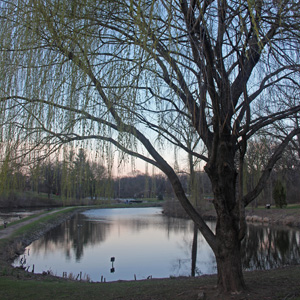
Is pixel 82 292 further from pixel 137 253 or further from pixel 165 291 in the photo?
pixel 137 253

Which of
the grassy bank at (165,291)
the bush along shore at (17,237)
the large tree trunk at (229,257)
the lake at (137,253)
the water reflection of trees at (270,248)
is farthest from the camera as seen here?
the bush along shore at (17,237)

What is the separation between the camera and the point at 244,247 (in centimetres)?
1578

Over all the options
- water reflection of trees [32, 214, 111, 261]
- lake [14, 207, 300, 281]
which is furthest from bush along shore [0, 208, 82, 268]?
water reflection of trees [32, 214, 111, 261]

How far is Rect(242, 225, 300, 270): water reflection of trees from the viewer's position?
12518mm

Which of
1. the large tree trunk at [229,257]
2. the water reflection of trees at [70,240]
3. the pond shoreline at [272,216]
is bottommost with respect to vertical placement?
the water reflection of trees at [70,240]

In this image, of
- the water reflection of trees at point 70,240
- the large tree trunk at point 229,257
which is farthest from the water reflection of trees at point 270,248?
the large tree trunk at point 229,257

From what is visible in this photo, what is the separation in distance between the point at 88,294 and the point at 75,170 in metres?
3.80

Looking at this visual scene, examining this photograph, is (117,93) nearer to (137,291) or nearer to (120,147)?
(120,147)

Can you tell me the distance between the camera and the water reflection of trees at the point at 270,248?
12.5 metres

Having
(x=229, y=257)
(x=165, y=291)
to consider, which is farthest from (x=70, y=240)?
(x=229, y=257)

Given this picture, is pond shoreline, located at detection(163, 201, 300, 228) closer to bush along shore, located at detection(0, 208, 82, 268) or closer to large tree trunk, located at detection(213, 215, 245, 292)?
bush along shore, located at detection(0, 208, 82, 268)

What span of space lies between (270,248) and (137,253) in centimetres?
658

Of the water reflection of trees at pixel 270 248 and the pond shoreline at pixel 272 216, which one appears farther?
the pond shoreline at pixel 272 216

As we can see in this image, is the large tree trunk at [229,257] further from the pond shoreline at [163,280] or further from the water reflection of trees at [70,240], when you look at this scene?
the water reflection of trees at [70,240]
